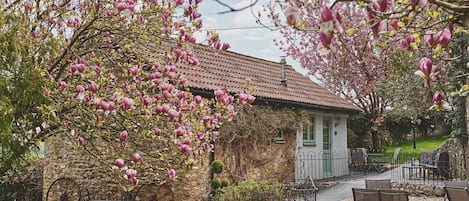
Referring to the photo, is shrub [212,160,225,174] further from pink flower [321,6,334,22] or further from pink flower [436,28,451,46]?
pink flower [321,6,334,22]

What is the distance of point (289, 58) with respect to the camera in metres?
24.9

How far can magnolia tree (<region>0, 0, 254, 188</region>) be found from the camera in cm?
605

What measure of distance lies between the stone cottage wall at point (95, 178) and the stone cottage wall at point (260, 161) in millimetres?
1060

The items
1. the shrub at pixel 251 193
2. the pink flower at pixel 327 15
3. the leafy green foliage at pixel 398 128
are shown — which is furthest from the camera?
the leafy green foliage at pixel 398 128

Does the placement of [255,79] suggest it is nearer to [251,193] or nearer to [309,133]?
[309,133]

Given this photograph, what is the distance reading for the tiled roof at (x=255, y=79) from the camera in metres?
13.2

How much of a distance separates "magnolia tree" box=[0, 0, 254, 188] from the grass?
17.9 metres

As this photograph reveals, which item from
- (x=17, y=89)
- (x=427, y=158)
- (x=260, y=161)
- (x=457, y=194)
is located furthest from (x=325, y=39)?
(x=427, y=158)

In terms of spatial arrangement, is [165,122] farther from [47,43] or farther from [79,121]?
[47,43]

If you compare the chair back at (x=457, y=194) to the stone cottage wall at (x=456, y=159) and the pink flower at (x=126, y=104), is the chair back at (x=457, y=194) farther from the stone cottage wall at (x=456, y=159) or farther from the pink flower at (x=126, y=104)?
the stone cottage wall at (x=456, y=159)

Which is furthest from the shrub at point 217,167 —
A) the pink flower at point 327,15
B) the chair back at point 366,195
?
the pink flower at point 327,15

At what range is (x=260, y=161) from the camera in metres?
13.8

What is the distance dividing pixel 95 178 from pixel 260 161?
4637mm

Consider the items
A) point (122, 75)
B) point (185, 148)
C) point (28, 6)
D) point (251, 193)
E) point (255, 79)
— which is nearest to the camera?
point (185, 148)
